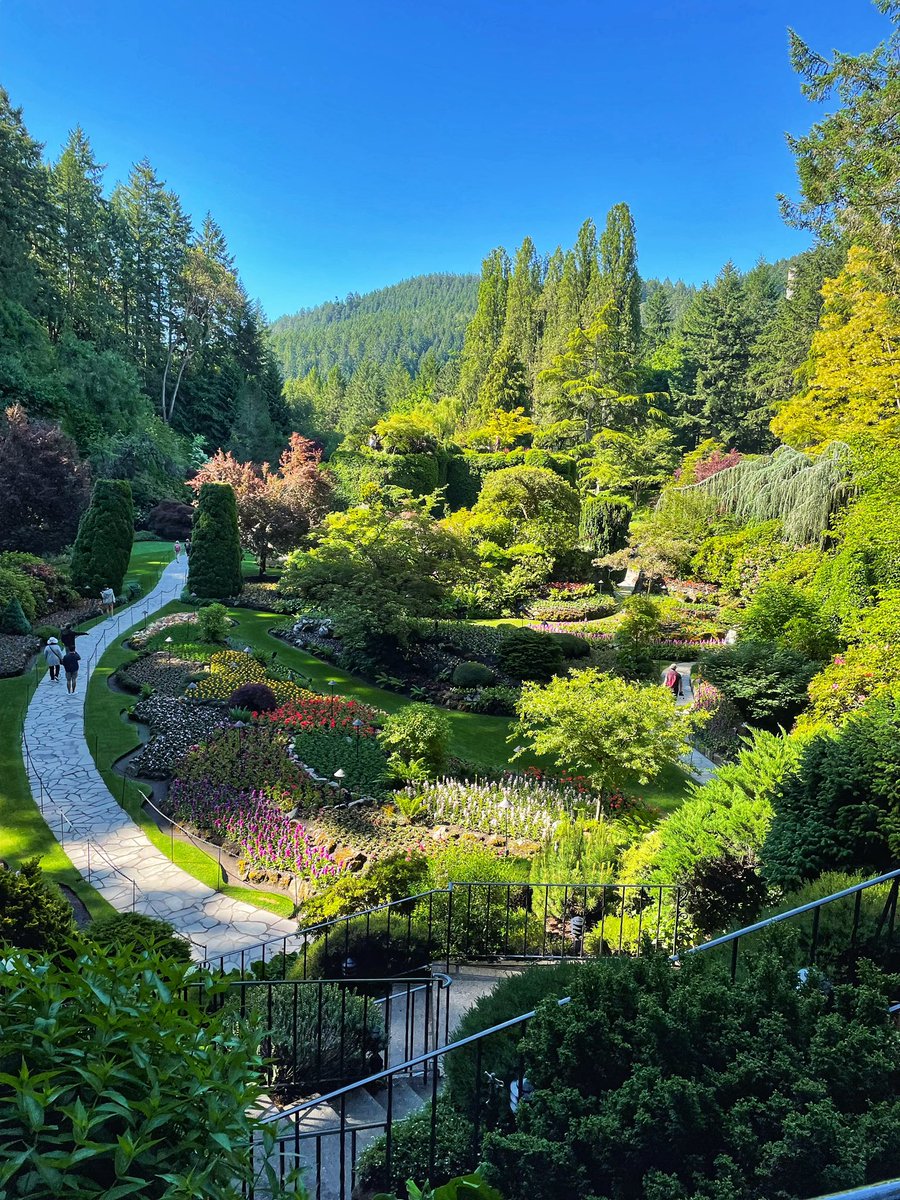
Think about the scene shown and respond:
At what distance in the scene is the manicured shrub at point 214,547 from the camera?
23.3 meters

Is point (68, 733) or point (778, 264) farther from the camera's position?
point (778, 264)

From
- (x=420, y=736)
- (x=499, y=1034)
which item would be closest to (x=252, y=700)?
(x=420, y=736)

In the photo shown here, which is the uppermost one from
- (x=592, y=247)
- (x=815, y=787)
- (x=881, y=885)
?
(x=592, y=247)

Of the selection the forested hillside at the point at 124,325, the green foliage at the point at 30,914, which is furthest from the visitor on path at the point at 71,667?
the forested hillside at the point at 124,325

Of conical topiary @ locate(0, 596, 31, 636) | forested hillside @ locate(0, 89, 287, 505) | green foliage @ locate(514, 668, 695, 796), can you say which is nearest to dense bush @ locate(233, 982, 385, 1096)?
green foliage @ locate(514, 668, 695, 796)

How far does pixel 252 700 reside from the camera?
13.5 metres

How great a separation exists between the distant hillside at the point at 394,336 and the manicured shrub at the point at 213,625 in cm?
10668

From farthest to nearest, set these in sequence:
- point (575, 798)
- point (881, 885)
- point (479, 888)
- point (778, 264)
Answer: point (778, 264) < point (575, 798) < point (479, 888) < point (881, 885)

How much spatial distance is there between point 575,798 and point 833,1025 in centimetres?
817

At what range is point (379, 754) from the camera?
11.9 meters

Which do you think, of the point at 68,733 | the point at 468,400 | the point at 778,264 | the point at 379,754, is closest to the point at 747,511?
the point at 379,754

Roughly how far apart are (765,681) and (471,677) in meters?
6.73

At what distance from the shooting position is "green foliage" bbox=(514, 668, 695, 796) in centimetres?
998

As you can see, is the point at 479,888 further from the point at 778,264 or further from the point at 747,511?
the point at 778,264
